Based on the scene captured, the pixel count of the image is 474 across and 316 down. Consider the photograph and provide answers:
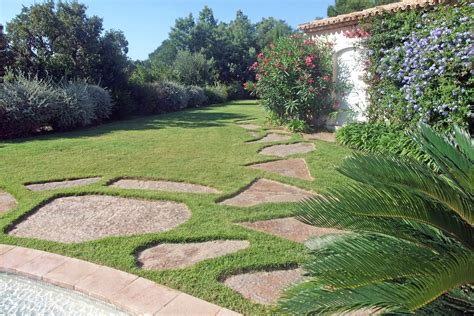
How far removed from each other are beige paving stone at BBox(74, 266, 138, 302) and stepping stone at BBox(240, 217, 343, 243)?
1417 millimetres

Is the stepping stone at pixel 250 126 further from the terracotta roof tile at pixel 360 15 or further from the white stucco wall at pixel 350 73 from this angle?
the terracotta roof tile at pixel 360 15

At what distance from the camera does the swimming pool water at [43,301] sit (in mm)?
2494

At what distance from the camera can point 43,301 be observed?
261 centimetres

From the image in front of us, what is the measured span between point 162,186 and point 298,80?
19.2 feet

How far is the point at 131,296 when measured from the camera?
2.50 m

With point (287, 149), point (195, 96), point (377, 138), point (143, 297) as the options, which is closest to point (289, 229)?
point (143, 297)

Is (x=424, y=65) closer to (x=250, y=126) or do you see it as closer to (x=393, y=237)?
(x=393, y=237)

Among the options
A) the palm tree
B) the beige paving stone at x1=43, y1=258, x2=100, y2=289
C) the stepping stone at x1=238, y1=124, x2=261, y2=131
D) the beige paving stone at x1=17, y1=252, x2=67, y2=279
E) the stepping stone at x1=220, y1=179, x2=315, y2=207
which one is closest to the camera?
the palm tree

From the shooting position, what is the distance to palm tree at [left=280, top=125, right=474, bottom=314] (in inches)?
57.2

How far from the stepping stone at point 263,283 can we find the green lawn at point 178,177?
8cm

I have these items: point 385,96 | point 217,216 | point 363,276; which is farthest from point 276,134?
point 363,276

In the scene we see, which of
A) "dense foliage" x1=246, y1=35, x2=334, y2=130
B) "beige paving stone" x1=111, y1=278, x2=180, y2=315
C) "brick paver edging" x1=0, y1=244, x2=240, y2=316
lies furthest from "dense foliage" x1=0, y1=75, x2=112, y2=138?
"beige paving stone" x1=111, y1=278, x2=180, y2=315

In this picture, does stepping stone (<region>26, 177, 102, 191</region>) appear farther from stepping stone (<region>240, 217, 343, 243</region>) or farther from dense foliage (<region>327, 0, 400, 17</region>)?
dense foliage (<region>327, 0, 400, 17</region>)

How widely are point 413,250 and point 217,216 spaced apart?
2.51 meters
